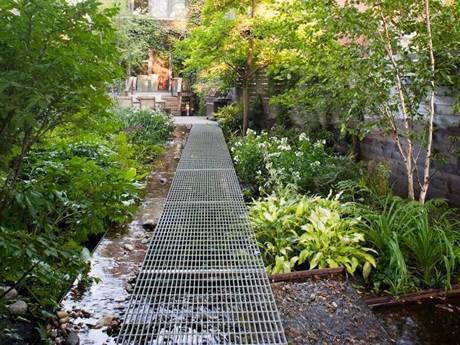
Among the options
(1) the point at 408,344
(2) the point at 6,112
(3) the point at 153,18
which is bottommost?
(1) the point at 408,344

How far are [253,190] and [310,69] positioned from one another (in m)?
1.73

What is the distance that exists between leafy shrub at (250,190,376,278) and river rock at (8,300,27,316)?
1.69 m

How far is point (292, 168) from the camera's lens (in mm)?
5402

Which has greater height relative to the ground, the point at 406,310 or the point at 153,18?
the point at 153,18

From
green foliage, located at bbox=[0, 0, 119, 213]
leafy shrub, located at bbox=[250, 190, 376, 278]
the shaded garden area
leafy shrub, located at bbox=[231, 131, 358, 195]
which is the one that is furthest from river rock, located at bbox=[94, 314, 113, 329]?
leafy shrub, located at bbox=[231, 131, 358, 195]

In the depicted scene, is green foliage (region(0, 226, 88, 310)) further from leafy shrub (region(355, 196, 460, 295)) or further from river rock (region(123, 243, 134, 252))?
leafy shrub (region(355, 196, 460, 295))

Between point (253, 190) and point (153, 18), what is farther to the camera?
point (153, 18)

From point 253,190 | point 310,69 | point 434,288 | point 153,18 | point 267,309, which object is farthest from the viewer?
point 153,18

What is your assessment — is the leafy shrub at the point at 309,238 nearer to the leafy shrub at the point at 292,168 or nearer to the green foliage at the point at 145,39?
the leafy shrub at the point at 292,168

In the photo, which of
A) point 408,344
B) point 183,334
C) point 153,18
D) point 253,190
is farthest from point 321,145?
point 153,18

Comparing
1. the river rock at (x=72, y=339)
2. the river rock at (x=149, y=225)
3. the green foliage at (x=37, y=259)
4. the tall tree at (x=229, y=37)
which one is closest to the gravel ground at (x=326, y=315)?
the river rock at (x=72, y=339)

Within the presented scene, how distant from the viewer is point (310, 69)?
522 centimetres

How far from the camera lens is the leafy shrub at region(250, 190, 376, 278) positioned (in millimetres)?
3279

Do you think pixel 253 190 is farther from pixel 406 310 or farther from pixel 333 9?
pixel 406 310
